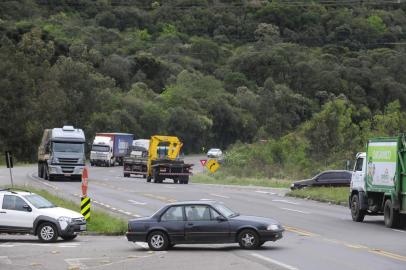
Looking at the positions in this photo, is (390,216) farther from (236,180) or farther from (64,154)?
(236,180)

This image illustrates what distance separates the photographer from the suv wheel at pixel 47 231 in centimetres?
2642

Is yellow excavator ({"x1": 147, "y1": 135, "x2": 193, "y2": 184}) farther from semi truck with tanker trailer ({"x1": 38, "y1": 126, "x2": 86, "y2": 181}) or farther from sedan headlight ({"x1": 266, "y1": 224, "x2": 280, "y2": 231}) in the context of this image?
sedan headlight ({"x1": 266, "y1": 224, "x2": 280, "y2": 231})

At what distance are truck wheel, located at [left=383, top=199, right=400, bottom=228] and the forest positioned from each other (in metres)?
37.3

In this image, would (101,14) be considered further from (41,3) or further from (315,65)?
(315,65)

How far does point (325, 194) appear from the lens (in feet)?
155

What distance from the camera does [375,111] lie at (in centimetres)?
11844

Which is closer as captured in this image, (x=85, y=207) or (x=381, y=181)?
(x=85, y=207)

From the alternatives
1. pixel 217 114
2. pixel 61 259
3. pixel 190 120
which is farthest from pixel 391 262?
pixel 217 114

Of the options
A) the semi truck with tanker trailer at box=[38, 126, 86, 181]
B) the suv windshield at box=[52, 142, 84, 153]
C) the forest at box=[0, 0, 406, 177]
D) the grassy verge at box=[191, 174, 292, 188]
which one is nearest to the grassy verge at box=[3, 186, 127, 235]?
the semi truck with tanker trailer at box=[38, 126, 86, 181]

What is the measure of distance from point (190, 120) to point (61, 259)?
309 ft

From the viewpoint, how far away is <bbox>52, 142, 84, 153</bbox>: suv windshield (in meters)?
55.0

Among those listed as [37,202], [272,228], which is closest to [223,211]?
[272,228]

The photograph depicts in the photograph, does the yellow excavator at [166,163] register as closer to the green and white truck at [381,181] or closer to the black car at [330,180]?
the black car at [330,180]

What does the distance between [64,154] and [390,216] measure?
2922 centimetres
